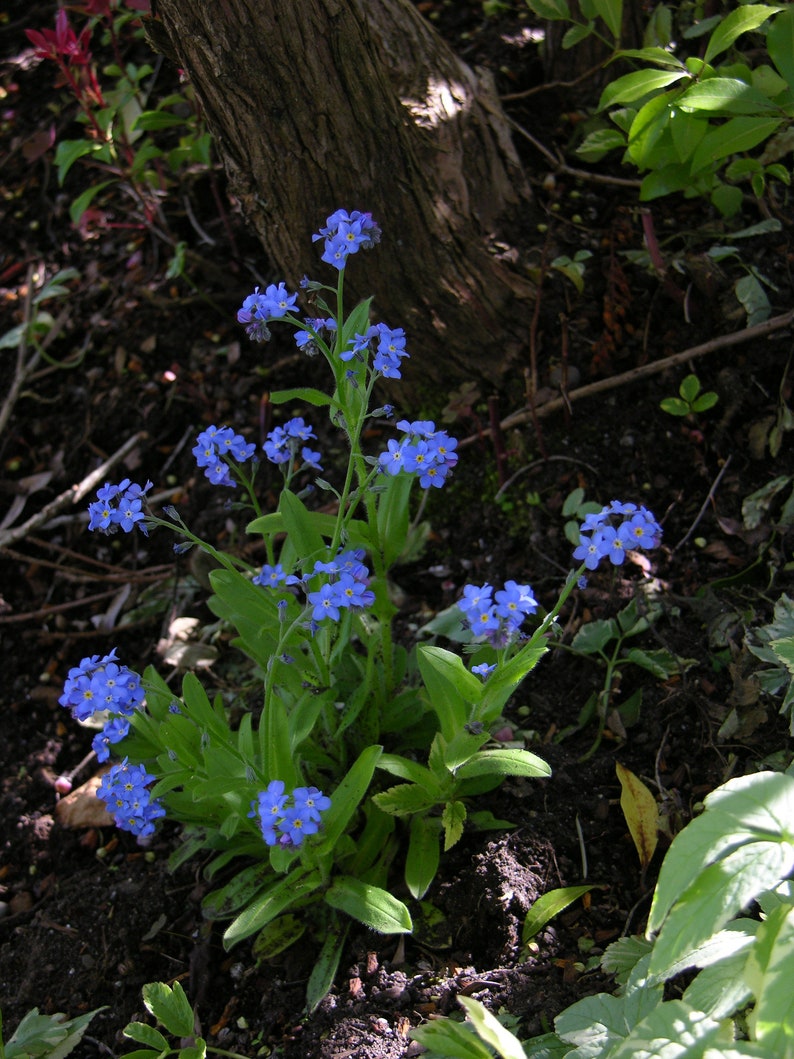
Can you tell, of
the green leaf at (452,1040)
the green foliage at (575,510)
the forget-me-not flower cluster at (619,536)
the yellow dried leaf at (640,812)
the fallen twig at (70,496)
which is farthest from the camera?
the fallen twig at (70,496)

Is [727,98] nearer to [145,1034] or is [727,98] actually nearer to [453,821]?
[453,821]

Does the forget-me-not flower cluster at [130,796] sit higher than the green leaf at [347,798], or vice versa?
the forget-me-not flower cluster at [130,796]

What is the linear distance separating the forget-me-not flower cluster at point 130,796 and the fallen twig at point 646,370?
4.88ft

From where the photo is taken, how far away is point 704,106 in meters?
2.43

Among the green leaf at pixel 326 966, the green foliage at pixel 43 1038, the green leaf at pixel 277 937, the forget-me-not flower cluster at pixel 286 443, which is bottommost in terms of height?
the green leaf at pixel 326 966

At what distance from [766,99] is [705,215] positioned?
84 cm

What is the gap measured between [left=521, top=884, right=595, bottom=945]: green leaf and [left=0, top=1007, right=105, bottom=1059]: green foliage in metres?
1.03

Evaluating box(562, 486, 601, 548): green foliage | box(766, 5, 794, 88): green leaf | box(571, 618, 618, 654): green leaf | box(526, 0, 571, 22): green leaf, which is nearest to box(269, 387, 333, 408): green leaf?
box(562, 486, 601, 548): green foliage

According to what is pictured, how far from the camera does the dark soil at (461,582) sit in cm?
225

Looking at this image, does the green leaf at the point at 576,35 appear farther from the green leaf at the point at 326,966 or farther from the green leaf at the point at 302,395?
the green leaf at the point at 326,966

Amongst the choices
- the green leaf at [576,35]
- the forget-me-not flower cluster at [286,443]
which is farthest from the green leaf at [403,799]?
the green leaf at [576,35]

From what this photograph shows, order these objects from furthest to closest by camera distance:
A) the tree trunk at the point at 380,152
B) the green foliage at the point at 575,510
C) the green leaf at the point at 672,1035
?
the green foliage at the point at 575,510 < the tree trunk at the point at 380,152 < the green leaf at the point at 672,1035

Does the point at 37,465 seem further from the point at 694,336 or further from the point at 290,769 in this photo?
the point at 694,336

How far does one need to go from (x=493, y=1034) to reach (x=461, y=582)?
1644mm
